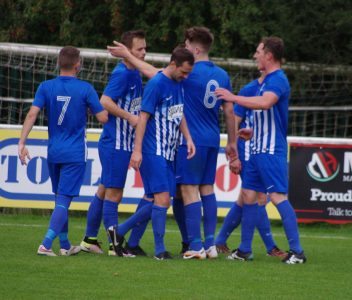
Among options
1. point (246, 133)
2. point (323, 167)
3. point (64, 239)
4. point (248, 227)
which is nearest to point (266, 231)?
point (248, 227)

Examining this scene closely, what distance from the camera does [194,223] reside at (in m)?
10.5

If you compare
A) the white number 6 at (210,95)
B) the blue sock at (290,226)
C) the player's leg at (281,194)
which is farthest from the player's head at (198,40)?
the blue sock at (290,226)

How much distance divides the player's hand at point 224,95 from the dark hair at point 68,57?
4.51 feet

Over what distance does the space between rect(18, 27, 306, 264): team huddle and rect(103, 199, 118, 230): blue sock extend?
0.01 m

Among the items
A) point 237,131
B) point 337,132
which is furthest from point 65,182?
point 337,132

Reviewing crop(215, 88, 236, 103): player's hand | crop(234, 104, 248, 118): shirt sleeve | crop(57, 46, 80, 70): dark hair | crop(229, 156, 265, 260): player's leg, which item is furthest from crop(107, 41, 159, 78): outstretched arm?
crop(234, 104, 248, 118): shirt sleeve

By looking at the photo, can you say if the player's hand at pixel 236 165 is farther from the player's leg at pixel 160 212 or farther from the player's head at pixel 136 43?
the player's head at pixel 136 43

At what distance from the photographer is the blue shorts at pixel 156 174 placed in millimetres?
10258

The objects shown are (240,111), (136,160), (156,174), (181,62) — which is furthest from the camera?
(240,111)

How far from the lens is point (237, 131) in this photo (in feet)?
36.0

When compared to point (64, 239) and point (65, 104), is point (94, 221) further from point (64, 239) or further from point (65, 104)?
point (65, 104)

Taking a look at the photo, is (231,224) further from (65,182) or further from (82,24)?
(82,24)

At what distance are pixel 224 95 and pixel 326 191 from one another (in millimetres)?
5714

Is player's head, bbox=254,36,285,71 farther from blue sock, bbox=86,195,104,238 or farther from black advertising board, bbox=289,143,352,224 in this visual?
black advertising board, bbox=289,143,352,224
